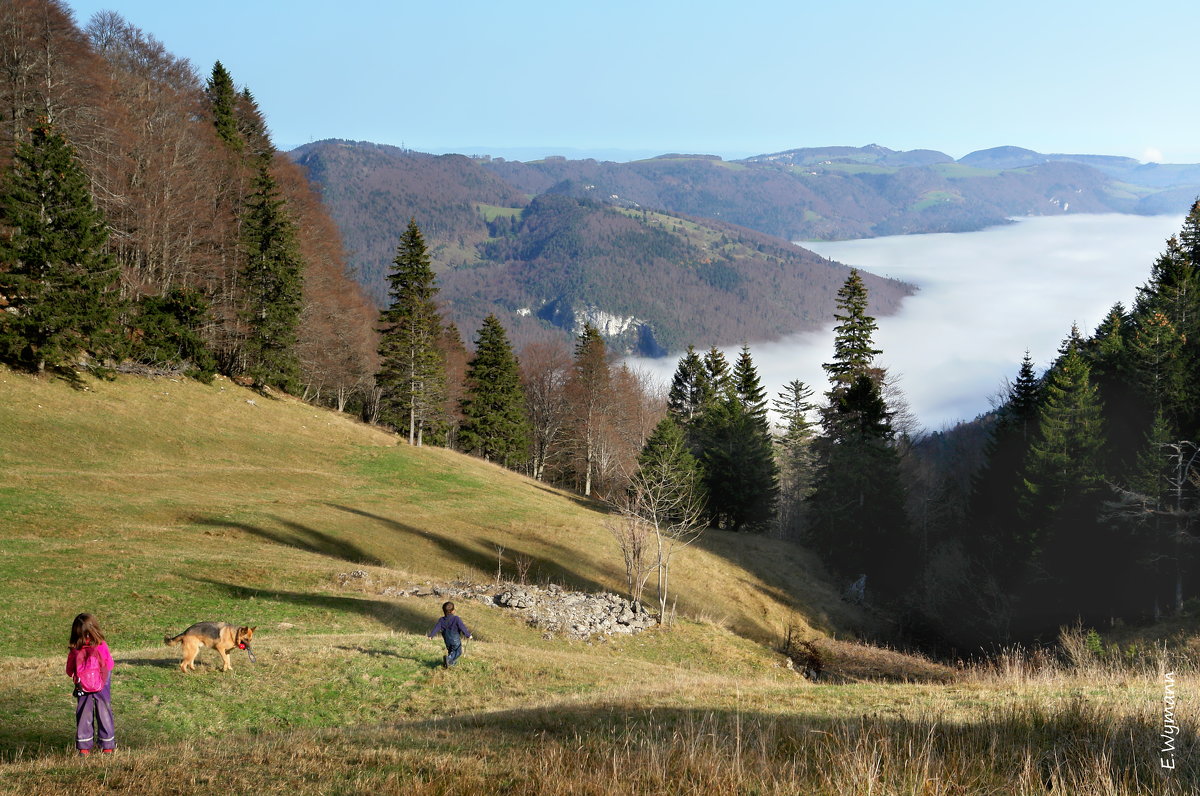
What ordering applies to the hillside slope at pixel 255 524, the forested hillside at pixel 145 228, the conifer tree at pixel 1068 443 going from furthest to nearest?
the conifer tree at pixel 1068 443 < the forested hillside at pixel 145 228 < the hillside slope at pixel 255 524

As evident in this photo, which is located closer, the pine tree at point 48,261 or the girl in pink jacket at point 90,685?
the girl in pink jacket at point 90,685

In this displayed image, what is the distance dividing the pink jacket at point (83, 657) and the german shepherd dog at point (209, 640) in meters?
4.04

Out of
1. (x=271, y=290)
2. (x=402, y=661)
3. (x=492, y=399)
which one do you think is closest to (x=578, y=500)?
(x=492, y=399)

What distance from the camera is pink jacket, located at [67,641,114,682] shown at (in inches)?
354

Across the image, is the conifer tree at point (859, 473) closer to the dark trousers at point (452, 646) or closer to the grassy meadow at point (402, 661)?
the grassy meadow at point (402, 661)

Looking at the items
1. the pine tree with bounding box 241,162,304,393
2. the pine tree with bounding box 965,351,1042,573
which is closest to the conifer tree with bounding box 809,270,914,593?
the pine tree with bounding box 965,351,1042,573

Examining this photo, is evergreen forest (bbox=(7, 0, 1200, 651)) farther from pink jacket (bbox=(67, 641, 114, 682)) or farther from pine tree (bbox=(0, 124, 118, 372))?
pink jacket (bbox=(67, 641, 114, 682))

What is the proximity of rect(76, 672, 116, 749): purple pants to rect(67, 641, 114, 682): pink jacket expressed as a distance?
22 centimetres

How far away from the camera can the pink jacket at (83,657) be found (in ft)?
29.5

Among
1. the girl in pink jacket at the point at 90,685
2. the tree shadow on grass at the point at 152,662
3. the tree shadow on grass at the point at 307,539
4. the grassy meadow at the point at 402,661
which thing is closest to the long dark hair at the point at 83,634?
the girl in pink jacket at the point at 90,685

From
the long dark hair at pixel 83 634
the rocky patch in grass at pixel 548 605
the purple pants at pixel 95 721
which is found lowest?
the rocky patch in grass at pixel 548 605

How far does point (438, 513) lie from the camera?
38.7 m

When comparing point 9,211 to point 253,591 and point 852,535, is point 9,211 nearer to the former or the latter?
point 253,591

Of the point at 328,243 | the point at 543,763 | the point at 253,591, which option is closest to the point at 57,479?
the point at 253,591
